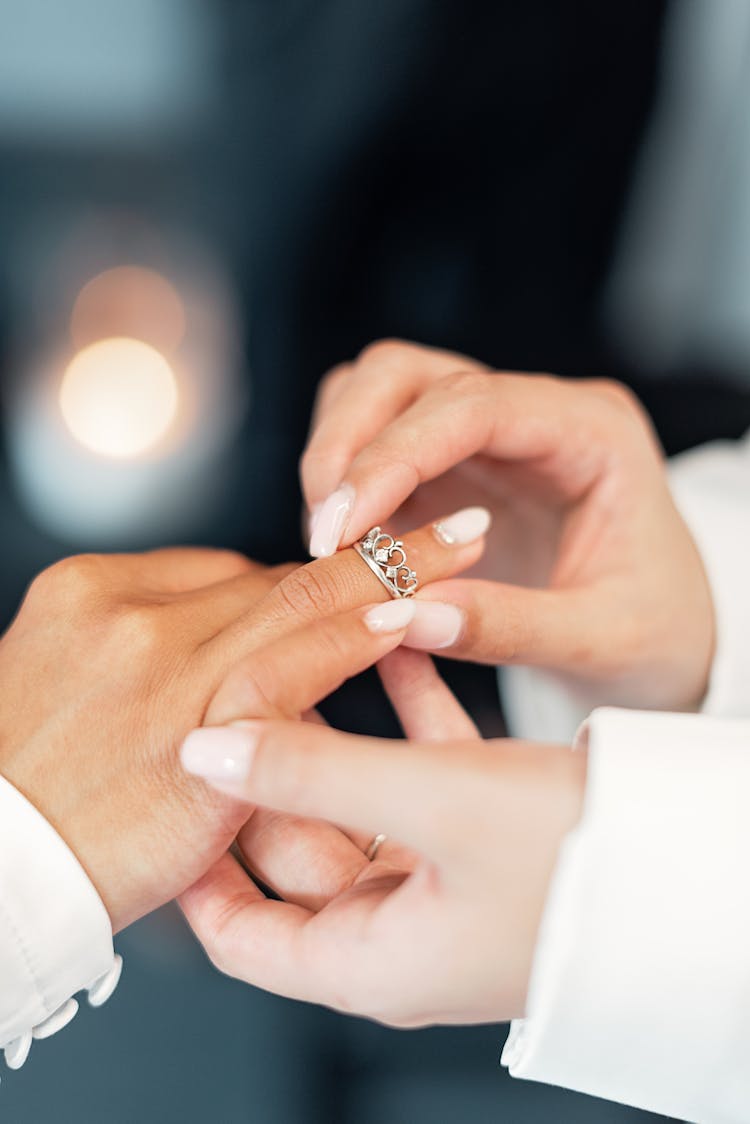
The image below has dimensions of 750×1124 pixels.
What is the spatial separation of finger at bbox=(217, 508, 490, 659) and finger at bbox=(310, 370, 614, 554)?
4 centimetres

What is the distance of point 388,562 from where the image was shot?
3.23 ft

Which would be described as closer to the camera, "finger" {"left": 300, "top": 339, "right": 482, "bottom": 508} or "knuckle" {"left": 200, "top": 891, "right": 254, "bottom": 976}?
"knuckle" {"left": 200, "top": 891, "right": 254, "bottom": 976}

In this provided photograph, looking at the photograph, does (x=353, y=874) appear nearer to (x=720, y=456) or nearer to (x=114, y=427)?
(x=720, y=456)

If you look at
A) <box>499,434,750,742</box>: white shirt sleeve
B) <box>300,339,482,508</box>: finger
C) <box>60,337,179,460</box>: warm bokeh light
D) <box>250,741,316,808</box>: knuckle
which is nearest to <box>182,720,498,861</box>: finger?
<box>250,741,316,808</box>: knuckle

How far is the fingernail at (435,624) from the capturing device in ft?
3.08

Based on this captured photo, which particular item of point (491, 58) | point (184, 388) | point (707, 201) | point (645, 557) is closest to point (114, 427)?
point (184, 388)

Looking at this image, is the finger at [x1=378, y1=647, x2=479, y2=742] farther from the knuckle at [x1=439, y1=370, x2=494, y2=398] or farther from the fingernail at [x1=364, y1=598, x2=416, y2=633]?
the knuckle at [x1=439, y1=370, x2=494, y2=398]

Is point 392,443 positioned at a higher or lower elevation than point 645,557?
higher

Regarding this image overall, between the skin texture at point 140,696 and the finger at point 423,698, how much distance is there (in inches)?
3.9

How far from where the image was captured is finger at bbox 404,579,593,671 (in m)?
0.98

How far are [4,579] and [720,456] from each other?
1.25 metres

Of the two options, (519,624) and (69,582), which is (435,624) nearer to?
(519,624)

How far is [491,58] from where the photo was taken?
1.85 meters

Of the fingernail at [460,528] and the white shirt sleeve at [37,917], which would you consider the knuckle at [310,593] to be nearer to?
the fingernail at [460,528]
